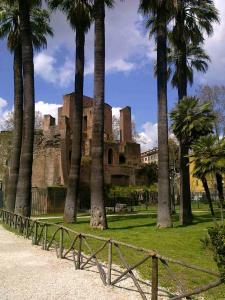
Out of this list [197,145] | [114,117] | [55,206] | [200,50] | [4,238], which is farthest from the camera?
[114,117]

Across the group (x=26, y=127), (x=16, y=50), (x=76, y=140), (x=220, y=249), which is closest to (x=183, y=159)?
(x=76, y=140)

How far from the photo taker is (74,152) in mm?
23781

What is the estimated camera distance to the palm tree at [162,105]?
20.5 m

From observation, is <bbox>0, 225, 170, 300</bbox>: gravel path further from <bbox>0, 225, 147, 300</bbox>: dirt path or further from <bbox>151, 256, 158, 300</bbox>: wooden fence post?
<bbox>151, 256, 158, 300</bbox>: wooden fence post

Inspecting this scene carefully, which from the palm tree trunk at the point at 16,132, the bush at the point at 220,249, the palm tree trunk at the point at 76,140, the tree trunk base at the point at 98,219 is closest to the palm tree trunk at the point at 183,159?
the tree trunk base at the point at 98,219


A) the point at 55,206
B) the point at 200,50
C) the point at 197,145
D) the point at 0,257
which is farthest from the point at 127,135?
the point at 0,257

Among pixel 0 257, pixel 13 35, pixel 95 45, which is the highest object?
pixel 13 35

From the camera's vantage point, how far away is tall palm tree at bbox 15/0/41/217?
21625mm

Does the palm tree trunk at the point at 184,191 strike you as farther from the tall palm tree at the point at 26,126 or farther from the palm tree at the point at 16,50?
the palm tree at the point at 16,50

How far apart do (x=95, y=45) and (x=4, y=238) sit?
33.2 feet

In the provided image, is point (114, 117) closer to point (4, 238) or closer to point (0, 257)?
point (4, 238)

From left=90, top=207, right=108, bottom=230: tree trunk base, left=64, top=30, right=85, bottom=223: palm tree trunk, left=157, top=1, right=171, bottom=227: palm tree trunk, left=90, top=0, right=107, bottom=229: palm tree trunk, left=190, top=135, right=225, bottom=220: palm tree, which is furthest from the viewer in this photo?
left=64, top=30, right=85, bottom=223: palm tree trunk

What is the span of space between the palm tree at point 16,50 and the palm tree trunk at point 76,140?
13.1 ft

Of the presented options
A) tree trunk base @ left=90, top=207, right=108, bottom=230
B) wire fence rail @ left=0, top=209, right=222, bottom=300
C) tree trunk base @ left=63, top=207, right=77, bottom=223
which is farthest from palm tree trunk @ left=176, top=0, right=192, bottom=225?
wire fence rail @ left=0, top=209, right=222, bottom=300
